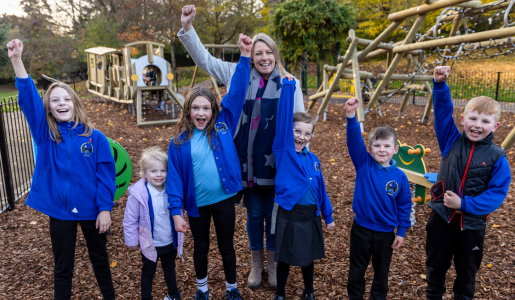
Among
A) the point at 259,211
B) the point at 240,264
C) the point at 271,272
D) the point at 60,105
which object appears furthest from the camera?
the point at 240,264

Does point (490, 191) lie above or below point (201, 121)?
below

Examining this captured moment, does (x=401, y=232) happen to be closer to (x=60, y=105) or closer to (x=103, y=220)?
(x=103, y=220)

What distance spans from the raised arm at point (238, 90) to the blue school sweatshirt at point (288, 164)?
0.26 metres

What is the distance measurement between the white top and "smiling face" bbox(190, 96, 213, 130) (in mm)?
543

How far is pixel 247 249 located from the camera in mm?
3482

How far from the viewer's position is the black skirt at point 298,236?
2.36 metres

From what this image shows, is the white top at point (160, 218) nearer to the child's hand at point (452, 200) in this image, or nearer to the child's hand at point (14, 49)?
the child's hand at point (14, 49)

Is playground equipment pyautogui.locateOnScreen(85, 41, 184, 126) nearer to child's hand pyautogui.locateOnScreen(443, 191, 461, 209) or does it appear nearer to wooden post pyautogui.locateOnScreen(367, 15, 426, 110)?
wooden post pyautogui.locateOnScreen(367, 15, 426, 110)

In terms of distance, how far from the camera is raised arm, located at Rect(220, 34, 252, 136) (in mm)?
→ 2328

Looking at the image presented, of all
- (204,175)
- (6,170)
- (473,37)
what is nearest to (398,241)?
(204,175)

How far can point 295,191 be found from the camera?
234 cm

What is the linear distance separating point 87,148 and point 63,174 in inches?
8.5

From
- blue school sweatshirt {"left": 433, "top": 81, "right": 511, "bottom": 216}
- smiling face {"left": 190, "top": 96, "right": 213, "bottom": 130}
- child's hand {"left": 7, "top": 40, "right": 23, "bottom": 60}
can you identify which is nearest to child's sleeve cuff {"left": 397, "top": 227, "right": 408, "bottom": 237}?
blue school sweatshirt {"left": 433, "top": 81, "right": 511, "bottom": 216}

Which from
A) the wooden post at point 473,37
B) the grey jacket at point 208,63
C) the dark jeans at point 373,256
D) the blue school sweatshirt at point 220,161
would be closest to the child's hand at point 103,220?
the blue school sweatshirt at point 220,161
